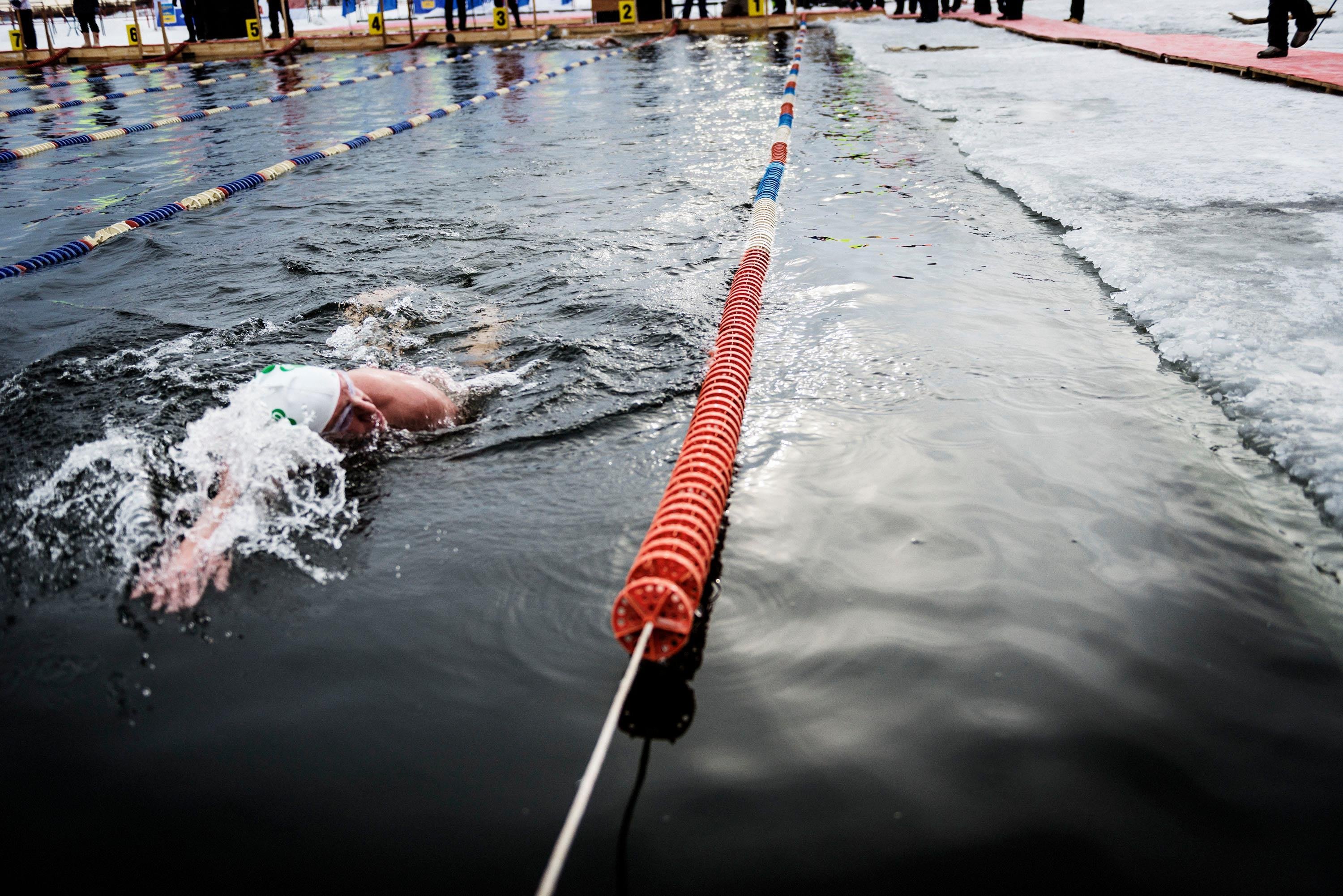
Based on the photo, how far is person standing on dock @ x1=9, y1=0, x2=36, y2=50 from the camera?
21953 mm

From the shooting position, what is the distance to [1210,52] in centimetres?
1240

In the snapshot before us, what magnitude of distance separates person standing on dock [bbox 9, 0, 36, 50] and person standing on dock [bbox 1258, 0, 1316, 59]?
89.2 feet

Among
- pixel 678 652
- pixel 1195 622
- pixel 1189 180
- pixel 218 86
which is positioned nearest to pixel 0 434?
pixel 678 652

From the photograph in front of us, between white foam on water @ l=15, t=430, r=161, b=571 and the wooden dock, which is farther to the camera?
the wooden dock

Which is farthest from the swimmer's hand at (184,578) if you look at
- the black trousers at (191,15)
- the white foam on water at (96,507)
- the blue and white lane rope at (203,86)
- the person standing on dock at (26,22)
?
the person standing on dock at (26,22)

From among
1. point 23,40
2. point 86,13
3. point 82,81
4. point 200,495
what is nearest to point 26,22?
point 23,40

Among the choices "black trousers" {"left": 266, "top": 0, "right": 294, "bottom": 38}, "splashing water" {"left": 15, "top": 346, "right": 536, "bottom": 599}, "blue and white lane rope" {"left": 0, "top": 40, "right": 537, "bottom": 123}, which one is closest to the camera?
"splashing water" {"left": 15, "top": 346, "right": 536, "bottom": 599}

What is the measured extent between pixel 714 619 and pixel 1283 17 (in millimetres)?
12924

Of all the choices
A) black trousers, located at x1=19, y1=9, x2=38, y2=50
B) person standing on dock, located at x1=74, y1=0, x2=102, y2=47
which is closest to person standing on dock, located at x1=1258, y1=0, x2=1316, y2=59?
person standing on dock, located at x1=74, y1=0, x2=102, y2=47

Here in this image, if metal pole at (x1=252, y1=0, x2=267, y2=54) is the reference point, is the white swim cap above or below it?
below

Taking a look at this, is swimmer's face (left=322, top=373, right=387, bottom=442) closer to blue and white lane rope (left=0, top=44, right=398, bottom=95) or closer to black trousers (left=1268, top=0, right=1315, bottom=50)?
black trousers (left=1268, top=0, right=1315, bottom=50)

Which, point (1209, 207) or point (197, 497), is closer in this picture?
point (197, 497)

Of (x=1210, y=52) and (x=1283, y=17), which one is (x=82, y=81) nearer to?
(x=1210, y=52)

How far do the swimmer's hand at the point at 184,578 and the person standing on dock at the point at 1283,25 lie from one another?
1334 cm
